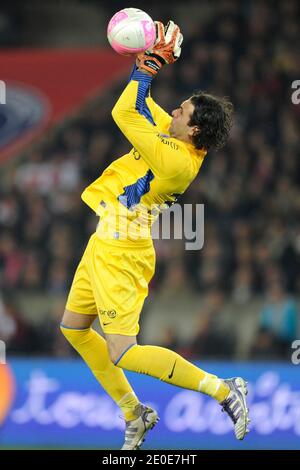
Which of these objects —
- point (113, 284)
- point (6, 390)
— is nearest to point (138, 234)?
point (113, 284)

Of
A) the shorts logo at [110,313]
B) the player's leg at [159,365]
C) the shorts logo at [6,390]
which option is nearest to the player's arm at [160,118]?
the shorts logo at [110,313]

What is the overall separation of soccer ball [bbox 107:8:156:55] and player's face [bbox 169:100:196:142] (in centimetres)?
48

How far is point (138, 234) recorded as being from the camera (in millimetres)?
6379

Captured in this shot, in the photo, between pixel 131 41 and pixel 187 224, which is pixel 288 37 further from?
pixel 131 41

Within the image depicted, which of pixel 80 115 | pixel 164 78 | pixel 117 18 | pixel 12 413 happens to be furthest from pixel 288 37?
pixel 117 18

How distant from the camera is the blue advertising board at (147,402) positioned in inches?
383

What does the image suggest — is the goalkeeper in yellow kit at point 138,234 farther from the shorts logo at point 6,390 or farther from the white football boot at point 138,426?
the shorts logo at point 6,390

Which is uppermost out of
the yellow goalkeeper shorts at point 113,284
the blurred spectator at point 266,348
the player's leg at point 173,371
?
the yellow goalkeeper shorts at point 113,284

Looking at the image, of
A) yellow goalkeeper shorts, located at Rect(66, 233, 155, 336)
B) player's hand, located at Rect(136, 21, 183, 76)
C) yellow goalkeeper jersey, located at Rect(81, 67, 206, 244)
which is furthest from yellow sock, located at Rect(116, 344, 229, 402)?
player's hand, located at Rect(136, 21, 183, 76)

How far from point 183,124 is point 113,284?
1097 millimetres

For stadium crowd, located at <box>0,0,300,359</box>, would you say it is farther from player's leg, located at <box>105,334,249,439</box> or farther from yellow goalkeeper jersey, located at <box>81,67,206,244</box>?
yellow goalkeeper jersey, located at <box>81,67,206,244</box>

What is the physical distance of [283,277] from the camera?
11.4 metres

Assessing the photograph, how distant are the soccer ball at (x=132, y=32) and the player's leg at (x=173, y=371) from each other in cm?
178

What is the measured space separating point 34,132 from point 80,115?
0.66m
